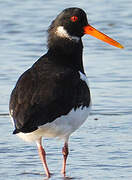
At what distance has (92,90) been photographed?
872 cm

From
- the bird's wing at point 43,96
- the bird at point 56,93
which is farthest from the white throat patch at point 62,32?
the bird's wing at point 43,96

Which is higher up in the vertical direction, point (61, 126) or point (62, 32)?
point (62, 32)

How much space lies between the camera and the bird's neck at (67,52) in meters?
6.84

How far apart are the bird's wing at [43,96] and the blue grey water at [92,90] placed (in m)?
0.68

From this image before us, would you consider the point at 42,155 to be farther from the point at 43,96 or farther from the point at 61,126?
the point at 43,96

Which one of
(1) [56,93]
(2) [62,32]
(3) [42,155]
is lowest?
(3) [42,155]

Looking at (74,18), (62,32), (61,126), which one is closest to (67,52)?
(62,32)

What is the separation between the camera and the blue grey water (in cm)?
670

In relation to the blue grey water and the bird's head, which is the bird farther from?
the blue grey water

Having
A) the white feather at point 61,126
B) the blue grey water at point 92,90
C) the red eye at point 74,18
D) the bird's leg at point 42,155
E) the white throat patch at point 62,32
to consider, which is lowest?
the blue grey water at point 92,90

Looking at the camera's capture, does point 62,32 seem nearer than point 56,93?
No

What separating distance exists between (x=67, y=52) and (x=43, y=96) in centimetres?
91

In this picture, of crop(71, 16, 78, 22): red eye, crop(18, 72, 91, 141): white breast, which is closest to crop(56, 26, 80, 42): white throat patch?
crop(71, 16, 78, 22): red eye

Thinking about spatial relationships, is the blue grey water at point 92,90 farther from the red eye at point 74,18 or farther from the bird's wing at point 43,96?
the red eye at point 74,18
